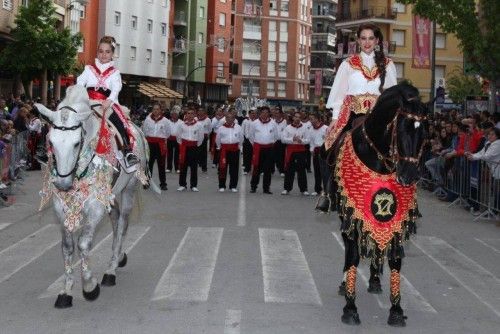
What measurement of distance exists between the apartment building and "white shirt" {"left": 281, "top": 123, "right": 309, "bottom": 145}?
1933 inches

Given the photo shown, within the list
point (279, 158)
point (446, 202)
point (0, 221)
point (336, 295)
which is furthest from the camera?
point (279, 158)

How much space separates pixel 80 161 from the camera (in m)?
8.52

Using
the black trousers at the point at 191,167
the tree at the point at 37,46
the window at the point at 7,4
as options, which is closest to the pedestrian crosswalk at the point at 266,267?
the black trousers at the point at 191,167

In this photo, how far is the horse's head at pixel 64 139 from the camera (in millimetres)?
7996

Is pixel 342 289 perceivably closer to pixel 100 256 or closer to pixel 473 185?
pixel 100 256

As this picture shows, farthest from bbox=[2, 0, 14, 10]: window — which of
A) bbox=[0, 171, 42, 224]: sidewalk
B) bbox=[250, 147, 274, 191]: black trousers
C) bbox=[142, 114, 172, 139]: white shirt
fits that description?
bbox=[250, 147, 274, 191]: black trousers

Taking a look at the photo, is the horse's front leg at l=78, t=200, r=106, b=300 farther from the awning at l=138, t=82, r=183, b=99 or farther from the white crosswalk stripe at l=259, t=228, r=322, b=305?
the awning at l=138, t=82, r=183, b=99

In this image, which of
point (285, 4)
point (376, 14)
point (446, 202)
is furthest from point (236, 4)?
point (446, 202)

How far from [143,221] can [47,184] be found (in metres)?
7.00

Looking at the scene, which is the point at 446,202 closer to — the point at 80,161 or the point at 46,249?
the point at 46,249

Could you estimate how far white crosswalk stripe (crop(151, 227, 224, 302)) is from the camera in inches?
357

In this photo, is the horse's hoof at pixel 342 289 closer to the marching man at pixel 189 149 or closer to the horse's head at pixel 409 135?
the horse's head at pixel 409 135

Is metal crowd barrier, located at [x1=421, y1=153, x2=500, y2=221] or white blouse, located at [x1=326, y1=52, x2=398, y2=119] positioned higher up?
white blouse, located at [x1=326, y1=52, x2=398, y2=119]

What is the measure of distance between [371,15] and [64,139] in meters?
72.4
